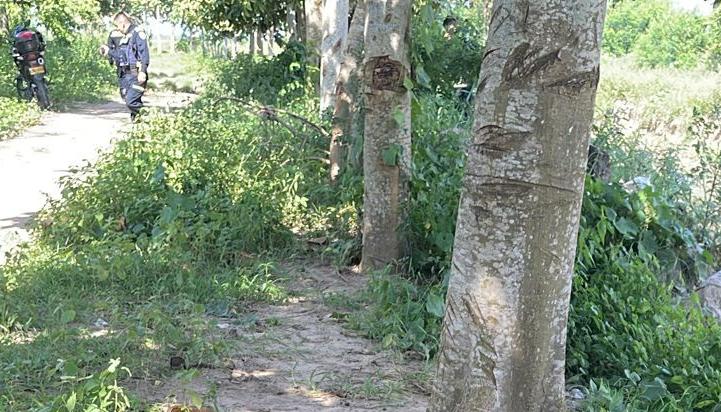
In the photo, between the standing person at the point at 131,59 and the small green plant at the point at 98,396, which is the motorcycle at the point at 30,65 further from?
the small green plant at the point at 98,396

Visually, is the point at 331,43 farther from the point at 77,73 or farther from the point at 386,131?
the point at 77,73

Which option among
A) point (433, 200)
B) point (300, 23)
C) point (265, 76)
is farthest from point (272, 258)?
point (300, 23)

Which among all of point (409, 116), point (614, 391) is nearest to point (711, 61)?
point (409, 116)

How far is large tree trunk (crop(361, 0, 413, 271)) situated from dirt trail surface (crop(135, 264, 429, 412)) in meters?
0.77

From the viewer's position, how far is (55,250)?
6195mm

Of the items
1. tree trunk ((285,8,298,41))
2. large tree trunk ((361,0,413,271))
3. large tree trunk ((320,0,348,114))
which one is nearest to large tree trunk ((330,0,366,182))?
large tree trunk ((361,0,413,271))

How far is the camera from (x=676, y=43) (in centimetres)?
3117

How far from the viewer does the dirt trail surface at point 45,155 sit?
762 centimetres

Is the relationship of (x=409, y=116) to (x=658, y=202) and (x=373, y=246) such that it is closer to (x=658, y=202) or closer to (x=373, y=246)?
(x=373, y=246)

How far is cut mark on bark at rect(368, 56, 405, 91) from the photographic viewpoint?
5.57m

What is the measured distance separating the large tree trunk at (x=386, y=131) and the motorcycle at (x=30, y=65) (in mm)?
10693

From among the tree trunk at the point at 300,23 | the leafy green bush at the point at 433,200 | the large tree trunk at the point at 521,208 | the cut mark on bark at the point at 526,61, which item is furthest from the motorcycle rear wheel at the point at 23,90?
the cut mark on bark at the point at 526,61

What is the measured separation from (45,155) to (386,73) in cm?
678

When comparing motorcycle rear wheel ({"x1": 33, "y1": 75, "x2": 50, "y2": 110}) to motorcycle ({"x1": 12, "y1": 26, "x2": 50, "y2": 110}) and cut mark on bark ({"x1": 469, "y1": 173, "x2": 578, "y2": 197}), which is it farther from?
cut mark on bark ({"x1": 469, "y1": 173, "x2": 578, "y2": 197})
